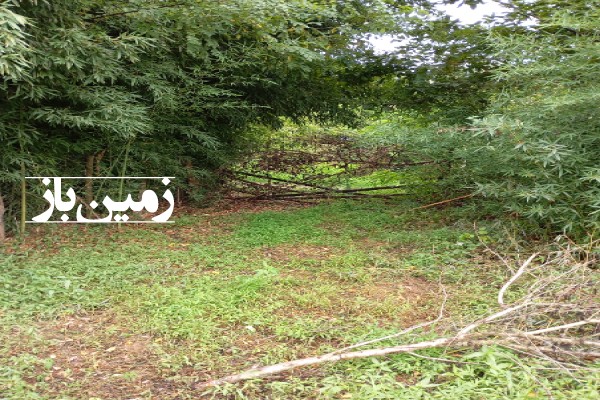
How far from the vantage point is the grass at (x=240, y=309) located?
2.29m

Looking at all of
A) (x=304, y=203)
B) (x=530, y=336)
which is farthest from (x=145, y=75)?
(x=530, y=336)

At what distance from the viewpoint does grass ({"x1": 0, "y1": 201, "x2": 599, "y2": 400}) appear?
2.29 metres

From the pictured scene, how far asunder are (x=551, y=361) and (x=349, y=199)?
202 inches

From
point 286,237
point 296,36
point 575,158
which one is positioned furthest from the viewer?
point 296,36

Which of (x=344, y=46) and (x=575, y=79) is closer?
(x=575, y=79)

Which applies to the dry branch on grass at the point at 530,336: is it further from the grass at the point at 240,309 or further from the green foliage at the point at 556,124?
the green foliage at the point at 556,124

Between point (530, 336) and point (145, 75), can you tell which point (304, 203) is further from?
point (530, 336)

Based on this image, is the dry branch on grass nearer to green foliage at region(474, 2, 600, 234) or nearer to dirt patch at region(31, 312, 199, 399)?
dirt patch at region(31, 312, 199, 399)

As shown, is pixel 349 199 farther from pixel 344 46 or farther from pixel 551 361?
pixel 551 361


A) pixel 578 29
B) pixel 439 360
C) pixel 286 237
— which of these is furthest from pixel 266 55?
pixel 439 360

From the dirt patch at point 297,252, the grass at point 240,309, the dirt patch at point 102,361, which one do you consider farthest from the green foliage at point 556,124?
the dirt patch at point 102,361

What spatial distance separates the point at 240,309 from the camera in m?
3.15

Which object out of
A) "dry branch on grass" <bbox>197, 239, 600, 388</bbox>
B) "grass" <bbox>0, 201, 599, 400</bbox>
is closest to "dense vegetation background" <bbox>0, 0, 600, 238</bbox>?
"grass" <bbox>0, 201, 599, 400</bbox>

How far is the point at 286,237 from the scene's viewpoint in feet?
16.8
